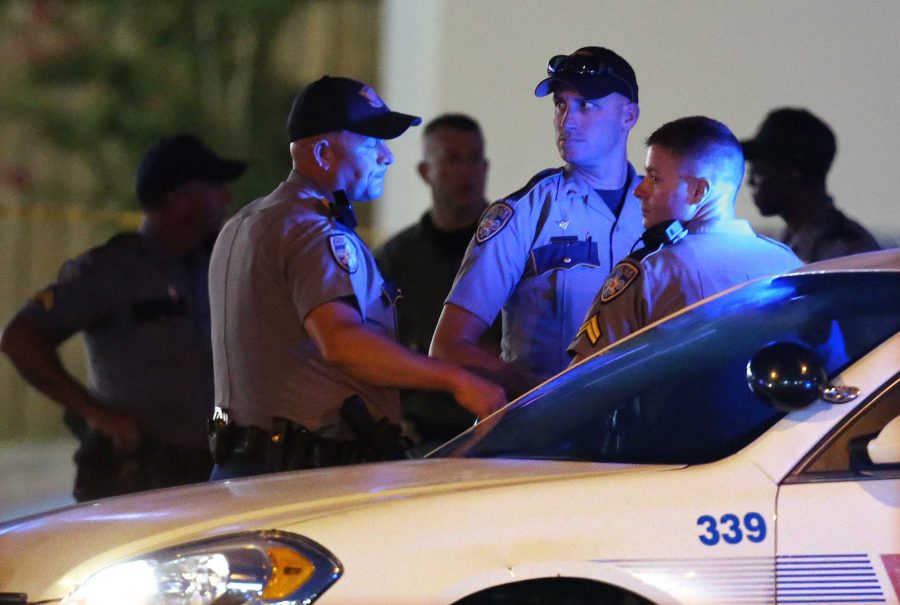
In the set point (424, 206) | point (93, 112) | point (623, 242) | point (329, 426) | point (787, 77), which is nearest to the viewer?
point (329, 426)

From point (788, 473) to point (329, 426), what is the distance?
1553 mm

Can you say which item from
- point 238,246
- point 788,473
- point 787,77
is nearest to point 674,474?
point 788,473

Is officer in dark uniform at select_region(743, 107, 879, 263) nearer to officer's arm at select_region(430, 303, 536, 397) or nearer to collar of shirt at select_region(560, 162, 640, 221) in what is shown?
collar of shirt at select_region(560, 162, 640, 221)

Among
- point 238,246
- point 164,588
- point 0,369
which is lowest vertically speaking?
point 0,369

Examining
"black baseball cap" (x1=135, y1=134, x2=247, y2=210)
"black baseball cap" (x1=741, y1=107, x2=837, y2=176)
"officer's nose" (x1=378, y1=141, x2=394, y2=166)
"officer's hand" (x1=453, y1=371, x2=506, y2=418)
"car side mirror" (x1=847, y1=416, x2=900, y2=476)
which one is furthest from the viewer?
"black baseball cap" (x1=741, y1=107, x2=837, y2=176)

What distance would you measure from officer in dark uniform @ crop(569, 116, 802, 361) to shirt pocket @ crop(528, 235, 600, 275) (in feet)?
1.11

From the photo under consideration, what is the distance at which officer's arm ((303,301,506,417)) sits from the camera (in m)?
3.81

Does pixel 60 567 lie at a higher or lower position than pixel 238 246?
lower

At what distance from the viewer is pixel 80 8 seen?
37.2ft

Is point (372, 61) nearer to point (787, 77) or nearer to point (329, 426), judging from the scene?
point (787, 77)

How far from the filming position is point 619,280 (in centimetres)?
386

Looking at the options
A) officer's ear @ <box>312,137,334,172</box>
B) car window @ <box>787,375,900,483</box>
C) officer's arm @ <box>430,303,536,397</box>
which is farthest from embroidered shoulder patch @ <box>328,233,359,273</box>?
car window @ <box>787,375,900,483</box>

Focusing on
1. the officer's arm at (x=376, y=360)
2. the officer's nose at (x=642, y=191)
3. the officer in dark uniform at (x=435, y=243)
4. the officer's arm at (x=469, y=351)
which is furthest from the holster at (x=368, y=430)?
the officer in dark uniform at (x=435, y=243)

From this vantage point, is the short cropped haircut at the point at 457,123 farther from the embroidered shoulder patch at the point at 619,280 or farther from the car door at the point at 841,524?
the car door at the point at 841,524
